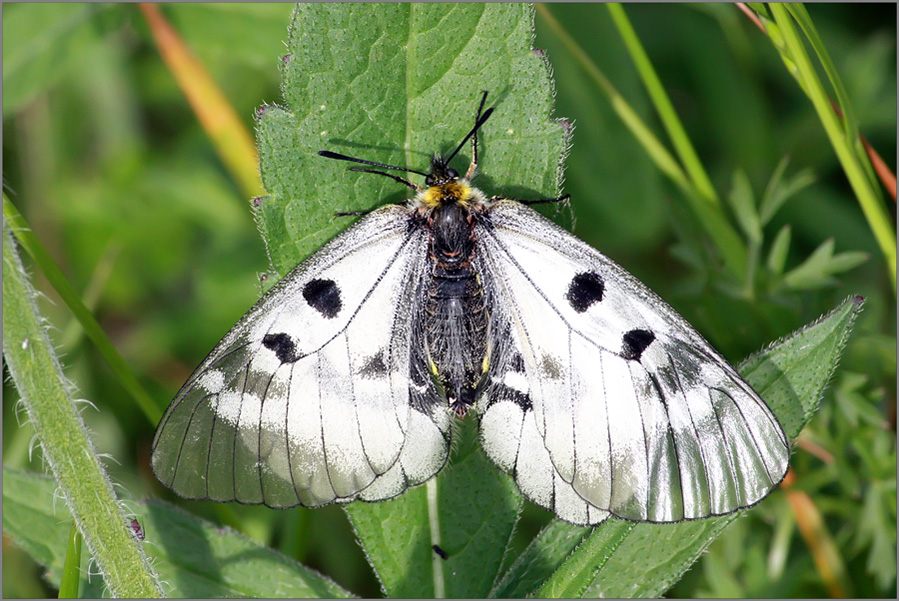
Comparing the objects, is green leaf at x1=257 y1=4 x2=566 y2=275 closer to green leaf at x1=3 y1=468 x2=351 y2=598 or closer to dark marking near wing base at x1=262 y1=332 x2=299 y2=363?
dark marking near wing base at x1=262 y1=332 x2=299 y2=363

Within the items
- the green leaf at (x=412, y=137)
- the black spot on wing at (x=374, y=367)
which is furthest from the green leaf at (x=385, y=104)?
the black spot on wing at (x=374, y=367)

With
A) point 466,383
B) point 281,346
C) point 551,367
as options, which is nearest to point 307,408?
point 281,346

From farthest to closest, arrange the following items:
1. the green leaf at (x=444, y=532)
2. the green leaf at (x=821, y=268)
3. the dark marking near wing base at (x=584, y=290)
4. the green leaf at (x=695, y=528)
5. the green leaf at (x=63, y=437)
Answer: the green leaf at (x=821, y=268)
the green leaf at (x=444, y=532)
the dark marking near wing base at (x=584, y=290)
the green leaf at (x=695, y=528)
the green leaf at (x=63, y=437)

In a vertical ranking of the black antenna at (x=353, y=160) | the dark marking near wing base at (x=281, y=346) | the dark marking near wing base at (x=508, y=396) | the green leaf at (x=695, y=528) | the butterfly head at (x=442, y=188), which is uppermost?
the black antenna at (x=353, y=160)

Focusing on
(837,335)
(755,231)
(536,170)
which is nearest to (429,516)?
(536,170)

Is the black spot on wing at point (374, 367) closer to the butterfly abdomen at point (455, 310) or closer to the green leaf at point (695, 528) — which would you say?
the butterfly abdomen at point (455, 310)

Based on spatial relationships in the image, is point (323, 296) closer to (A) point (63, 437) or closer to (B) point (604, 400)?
(A) point (63, 437)

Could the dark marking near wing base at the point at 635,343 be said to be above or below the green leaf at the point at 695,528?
above

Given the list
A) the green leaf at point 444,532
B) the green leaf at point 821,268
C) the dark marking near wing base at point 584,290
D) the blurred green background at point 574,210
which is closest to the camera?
the dark marking near wing base at point 584,290
